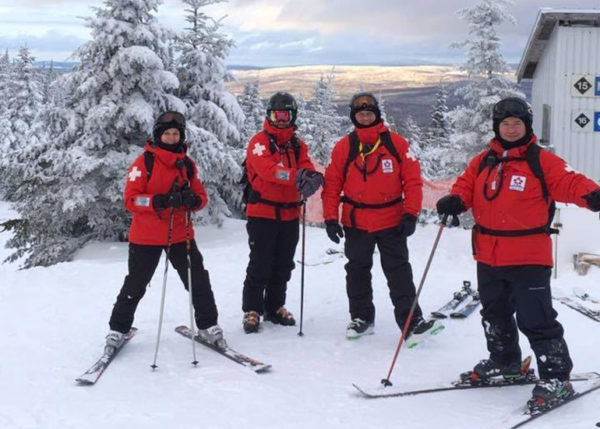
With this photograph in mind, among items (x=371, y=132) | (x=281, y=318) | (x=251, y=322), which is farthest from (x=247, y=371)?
(x=371, y=132)

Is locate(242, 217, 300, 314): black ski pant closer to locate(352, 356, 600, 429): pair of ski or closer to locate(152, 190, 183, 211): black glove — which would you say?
locate(152, 190, 183, 211): black glove

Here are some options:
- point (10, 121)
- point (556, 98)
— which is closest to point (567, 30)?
point (556, 98)

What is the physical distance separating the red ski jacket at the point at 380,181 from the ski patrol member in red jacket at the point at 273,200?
345mm

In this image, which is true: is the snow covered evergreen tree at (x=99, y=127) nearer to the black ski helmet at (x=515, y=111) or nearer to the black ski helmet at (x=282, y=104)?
the black ski helmet at (x=282, y=104)

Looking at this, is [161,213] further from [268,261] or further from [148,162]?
[268,261]

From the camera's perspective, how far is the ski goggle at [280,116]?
5871 millimetres

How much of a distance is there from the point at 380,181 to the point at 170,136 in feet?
6.37

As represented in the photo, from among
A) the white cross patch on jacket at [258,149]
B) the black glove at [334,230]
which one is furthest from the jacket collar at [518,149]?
the white cross patch on jacket at [258,149]

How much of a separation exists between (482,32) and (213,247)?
12406 mm

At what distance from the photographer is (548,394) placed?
4.16 meters

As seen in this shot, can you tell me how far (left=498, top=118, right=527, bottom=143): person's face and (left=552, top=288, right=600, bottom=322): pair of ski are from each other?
123 inches

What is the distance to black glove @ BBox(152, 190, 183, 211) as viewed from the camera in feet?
17.0

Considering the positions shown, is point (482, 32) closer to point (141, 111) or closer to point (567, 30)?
point (567, 30)

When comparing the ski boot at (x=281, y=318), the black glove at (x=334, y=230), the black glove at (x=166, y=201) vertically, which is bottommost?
the ski boot at (x=281, y=318)
